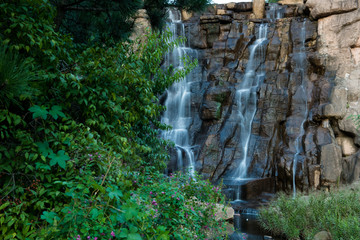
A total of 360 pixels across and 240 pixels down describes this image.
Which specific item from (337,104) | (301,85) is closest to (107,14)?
(337,104)

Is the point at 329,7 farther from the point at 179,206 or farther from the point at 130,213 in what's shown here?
the point at 130,213

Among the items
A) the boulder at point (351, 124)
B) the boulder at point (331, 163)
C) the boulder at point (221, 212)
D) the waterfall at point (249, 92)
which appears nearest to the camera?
the boulder at point (221, 212)

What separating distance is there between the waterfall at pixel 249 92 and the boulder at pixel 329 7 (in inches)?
111

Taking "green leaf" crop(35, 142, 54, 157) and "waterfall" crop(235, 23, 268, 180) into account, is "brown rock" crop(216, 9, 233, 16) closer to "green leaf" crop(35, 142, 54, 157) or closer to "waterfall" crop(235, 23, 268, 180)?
"waterfall" crop(235, 23, 268, 180)

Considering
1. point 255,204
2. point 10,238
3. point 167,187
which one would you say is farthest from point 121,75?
point 255,204

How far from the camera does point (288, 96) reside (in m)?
13.8

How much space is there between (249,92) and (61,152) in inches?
520

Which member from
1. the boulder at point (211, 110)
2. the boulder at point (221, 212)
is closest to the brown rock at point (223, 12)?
the boulder at point (211, 110)

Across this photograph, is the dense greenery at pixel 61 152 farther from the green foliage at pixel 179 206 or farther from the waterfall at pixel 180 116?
the waterfall at pixel 180 116

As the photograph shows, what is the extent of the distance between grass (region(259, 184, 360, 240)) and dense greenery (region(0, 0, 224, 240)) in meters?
→ 3.32

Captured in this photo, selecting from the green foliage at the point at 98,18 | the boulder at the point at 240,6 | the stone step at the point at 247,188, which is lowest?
the stone step at the point at 247,188

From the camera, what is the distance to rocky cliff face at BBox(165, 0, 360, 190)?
1138cm

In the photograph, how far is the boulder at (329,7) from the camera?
14.0 meters

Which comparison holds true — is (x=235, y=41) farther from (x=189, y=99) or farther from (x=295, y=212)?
(x=295, y=212)
